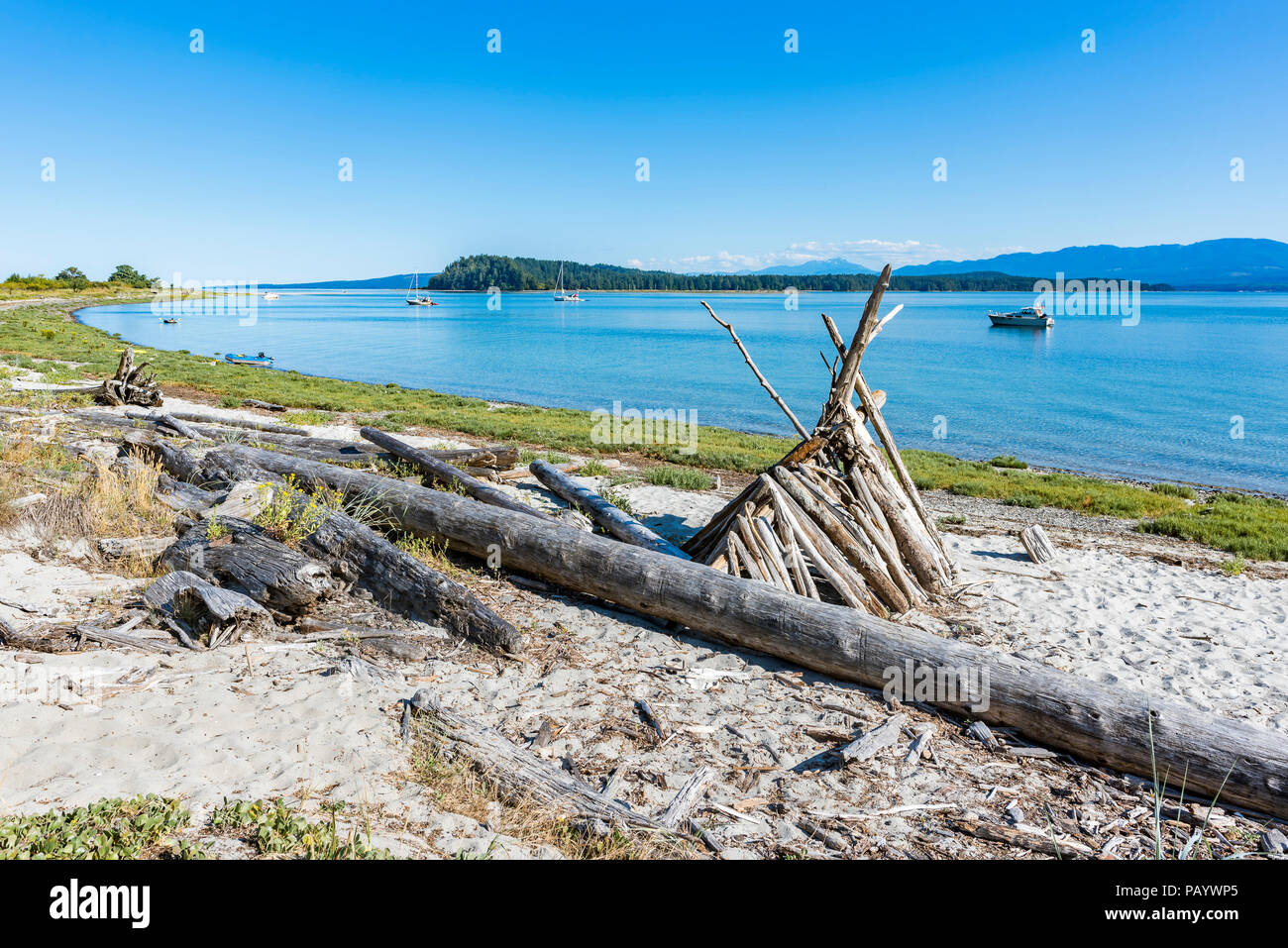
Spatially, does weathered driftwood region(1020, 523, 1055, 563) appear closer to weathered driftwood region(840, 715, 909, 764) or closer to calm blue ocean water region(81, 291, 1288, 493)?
weathered driftwood region(840, 715, 909, 764)

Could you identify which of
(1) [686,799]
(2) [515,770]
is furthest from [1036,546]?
(2) [515,770]

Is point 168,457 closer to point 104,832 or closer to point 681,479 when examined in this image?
point 681,479

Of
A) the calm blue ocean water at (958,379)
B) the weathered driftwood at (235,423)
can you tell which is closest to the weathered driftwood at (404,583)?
the weathered driftwood at (235,423)

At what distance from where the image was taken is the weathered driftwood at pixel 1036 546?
9.45 m

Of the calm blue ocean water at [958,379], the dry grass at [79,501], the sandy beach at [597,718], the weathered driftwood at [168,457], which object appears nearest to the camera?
the sandy beach at [597,718]

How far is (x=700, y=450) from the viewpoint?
17562mm

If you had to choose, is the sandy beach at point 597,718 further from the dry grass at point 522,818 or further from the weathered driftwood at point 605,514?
the weathered driftwood at point 605,514

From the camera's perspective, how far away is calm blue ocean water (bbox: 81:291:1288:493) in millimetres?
25297

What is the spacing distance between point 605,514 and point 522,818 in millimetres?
5473

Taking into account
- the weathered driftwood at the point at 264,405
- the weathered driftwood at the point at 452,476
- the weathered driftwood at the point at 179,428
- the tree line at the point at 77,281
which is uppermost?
the tree line at the point at 77,281

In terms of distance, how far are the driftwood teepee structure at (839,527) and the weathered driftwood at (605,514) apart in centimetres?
44

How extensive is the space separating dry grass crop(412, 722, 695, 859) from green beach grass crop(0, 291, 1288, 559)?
30.9 ft

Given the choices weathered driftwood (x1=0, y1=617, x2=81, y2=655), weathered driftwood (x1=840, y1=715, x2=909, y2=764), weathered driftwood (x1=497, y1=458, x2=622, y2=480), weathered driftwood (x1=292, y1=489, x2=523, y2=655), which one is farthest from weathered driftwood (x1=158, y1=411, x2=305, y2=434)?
weathered driftwood (x1=840, y1=715, x2=909, y2=764)

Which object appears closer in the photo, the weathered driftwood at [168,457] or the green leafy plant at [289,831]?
the green leafy plant at [289,831]
